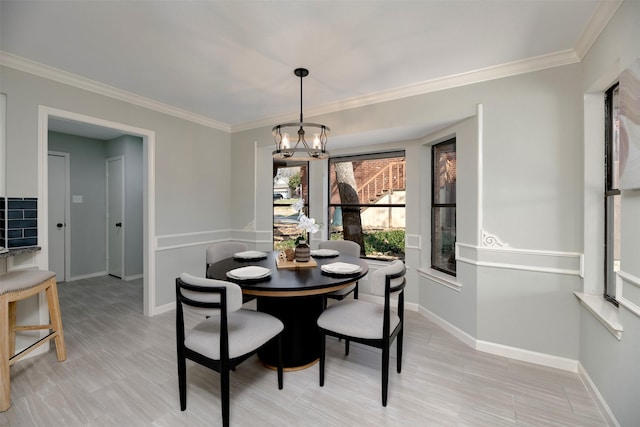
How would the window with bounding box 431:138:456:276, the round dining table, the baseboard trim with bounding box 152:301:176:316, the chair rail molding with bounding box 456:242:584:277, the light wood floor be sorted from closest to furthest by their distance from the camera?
the light wood floor < the round dining table < the chair rail molding with bounding box 456:242:584:277 < the window with bounding box 431:138:456:276 < the baseboard trim with bounding box 152:301:176:316

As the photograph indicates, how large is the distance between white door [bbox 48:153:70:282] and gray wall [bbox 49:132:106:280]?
3.6 inches

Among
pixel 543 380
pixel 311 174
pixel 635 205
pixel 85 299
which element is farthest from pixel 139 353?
pixel 635 205

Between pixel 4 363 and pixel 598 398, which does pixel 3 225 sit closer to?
pixel 4 363

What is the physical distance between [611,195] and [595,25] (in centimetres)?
112

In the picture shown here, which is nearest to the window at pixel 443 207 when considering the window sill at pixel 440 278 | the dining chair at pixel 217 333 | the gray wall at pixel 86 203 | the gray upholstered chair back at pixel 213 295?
the window sill at pixel 440 278

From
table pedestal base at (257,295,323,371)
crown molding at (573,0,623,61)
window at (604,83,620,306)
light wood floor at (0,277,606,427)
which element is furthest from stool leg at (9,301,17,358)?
crown molding at (573,0,623,61)

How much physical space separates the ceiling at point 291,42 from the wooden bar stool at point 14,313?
5.78 feet

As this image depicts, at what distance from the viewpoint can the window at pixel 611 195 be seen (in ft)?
6.30

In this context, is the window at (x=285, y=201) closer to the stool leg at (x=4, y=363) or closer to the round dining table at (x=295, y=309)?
the round dining table at (x=295, y=309)

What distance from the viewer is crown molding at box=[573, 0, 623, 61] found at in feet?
5.35

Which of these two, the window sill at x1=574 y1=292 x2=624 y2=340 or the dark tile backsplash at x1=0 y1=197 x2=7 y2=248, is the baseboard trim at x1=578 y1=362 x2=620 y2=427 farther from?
the dark tile backsplash at x1=0 y1=197 x2=7 y2=248

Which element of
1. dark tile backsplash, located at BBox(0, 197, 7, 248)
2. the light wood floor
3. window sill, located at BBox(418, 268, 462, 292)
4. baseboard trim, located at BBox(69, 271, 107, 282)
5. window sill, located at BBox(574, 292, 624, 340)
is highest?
dark tile backsplash, located at BBox(0, 197, 7, 248)

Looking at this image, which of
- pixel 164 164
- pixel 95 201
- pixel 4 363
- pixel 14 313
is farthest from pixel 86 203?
pixel 4 363

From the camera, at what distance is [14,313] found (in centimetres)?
223
